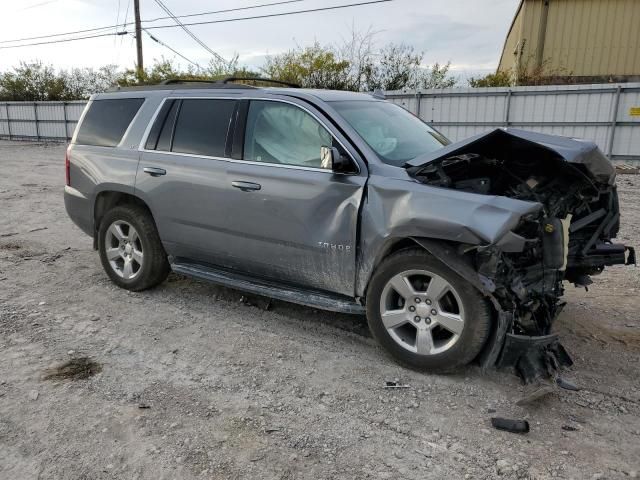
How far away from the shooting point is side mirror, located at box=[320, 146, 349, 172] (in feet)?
12.1

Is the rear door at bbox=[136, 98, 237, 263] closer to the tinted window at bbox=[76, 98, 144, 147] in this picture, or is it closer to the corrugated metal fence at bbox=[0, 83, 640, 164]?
the tinted window at bbox=[76, 98, 144, 147]

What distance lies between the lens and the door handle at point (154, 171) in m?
4.73

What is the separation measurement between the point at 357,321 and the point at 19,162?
1622 cm

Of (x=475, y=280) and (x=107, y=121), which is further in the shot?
(x=107, y=121)

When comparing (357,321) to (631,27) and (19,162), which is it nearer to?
(19,162)

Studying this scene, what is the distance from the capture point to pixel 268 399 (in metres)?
3.32

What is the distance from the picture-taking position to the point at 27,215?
878cm

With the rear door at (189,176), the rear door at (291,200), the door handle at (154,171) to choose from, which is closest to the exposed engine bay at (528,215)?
the rear door at (291,200)

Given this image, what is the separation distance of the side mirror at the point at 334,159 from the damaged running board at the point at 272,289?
96cm

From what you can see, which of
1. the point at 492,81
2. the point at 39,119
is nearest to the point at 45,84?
the point at 39,119

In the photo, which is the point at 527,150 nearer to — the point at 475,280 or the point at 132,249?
the point at 475,280

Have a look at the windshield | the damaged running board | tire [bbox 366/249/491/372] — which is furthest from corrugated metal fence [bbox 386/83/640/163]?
tire [bbox 366/249/491/372]

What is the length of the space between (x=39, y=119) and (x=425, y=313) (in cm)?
2770

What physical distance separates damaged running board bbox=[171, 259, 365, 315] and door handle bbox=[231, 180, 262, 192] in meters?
0.75
